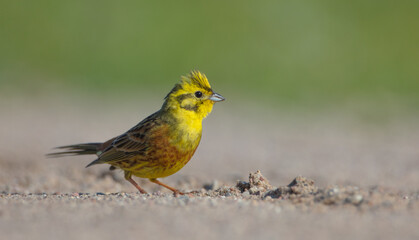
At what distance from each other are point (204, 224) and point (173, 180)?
419cm

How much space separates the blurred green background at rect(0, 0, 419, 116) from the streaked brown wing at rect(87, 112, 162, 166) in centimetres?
1072

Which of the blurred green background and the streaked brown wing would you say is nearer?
the streaked brown wing

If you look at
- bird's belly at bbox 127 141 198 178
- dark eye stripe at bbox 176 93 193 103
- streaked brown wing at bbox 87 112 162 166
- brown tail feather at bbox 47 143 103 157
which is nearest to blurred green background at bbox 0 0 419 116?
brown tail feather at bbox 47 143 103 157

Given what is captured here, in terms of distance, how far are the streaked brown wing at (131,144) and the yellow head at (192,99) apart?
0.75ft

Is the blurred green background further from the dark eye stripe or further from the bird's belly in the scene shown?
the bird's belly

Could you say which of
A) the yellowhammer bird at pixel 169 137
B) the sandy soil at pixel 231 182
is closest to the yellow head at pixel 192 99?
the yellowhammer bird at pixel 169 137

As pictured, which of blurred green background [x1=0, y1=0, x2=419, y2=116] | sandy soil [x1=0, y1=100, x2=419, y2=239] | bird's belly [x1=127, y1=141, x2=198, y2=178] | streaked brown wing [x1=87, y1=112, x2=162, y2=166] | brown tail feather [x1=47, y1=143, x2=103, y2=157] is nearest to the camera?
sandy soil [x1=0, y1=100, x2=419, y2=239]

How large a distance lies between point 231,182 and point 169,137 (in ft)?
6.05

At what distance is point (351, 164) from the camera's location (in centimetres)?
967

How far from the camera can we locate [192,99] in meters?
Answer: 6.45

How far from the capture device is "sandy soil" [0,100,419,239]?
400 cm

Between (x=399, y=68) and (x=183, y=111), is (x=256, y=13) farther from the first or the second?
(x=183, y=111)

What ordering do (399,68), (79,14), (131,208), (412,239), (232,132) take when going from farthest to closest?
1. (79,14)
2. (399,68)
3. (232,132)
4. (131,208)
5. (412,239)

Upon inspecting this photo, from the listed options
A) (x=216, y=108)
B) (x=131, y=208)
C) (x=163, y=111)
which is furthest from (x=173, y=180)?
(x=216, y=108)
